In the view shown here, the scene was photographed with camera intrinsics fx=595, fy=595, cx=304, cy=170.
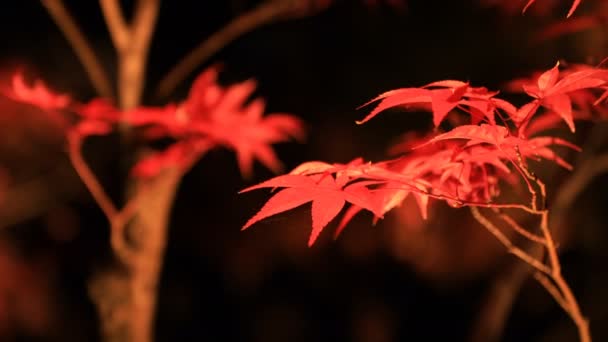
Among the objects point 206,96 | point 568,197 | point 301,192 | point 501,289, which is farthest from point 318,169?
point 501,289

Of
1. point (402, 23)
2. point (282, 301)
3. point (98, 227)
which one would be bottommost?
point (282, 301)

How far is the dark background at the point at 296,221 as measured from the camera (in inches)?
137

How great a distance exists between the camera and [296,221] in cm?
370

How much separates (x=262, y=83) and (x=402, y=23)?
98 cm

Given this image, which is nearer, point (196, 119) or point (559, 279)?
point (559, 279)

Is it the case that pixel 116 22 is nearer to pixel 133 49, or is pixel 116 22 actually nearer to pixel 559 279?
pixel 133 49

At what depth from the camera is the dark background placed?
3.47 m

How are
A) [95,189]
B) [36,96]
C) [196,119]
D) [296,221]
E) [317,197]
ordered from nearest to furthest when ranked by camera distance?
1. [317,197]
2. [36,96]
3. [196,119]
4. [95,189]
5. [296,221]

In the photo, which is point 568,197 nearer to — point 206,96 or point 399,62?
point 206,96

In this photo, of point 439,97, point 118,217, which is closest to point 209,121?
point 118,217

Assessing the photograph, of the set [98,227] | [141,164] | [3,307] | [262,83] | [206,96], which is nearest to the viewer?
[206,96]

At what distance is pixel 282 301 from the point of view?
12.2 ft

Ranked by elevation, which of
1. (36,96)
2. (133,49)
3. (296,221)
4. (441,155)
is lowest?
(296,221)

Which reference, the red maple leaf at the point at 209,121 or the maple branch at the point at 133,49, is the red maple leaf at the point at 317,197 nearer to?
the red maple leaf at the point at 209,121
